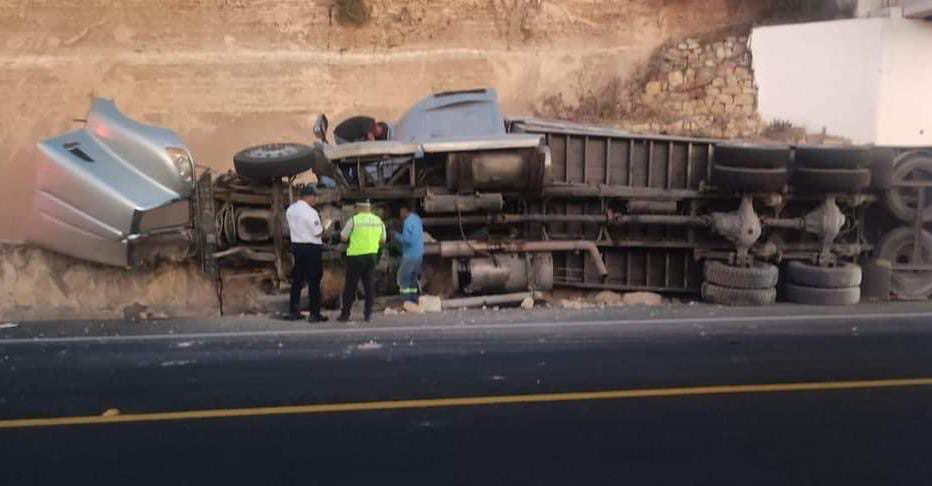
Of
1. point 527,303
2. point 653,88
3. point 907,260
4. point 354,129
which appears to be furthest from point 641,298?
point 653,88

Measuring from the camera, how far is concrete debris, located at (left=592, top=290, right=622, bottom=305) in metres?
10.8

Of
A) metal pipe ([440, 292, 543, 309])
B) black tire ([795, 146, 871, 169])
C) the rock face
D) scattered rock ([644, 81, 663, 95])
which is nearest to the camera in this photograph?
the rock face

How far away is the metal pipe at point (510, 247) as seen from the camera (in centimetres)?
1034

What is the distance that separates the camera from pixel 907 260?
11.0 meters

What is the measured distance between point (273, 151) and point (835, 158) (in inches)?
279

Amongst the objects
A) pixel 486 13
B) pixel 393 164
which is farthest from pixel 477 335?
pixel 486 13

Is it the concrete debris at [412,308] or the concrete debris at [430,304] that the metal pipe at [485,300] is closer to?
the concrete debris at [430,304]

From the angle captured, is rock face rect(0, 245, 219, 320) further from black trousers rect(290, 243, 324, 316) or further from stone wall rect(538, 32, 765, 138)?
stone wall rect(538, 32, 765, 138)

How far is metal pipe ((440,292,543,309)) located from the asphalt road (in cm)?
129

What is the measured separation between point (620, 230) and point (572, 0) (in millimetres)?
18879

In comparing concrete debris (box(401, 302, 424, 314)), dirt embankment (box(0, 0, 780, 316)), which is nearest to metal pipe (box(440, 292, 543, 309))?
concrete debris (box(401, 302, 424, 314))

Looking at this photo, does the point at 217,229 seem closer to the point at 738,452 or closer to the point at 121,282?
the point at 121,282

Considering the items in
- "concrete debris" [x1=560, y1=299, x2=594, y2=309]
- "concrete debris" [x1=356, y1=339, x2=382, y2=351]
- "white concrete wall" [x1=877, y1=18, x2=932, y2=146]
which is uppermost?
"white concrete wall" [x1=877, y1=18, x2=932, y2=146]

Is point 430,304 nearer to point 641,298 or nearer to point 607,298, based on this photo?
point 607,298
